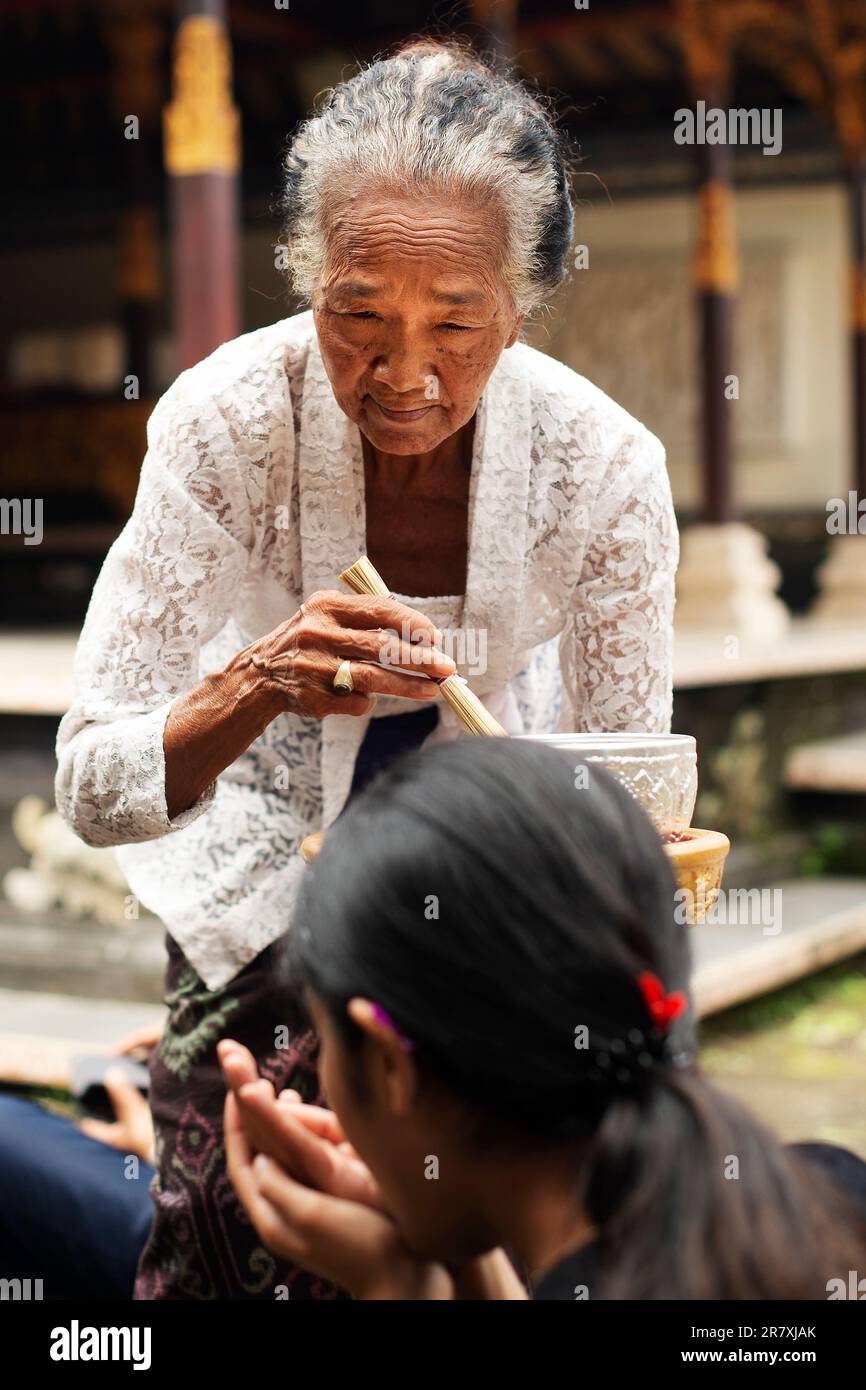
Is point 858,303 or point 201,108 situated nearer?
point 201,108

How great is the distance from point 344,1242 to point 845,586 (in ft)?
27.9

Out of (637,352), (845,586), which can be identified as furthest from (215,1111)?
(637,352)

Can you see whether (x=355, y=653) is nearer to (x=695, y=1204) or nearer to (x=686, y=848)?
(x=686, y=848)

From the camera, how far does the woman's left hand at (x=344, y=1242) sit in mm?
1273

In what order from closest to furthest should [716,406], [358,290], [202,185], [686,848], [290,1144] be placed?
[290,1144] < [686,848] < [358,290] < [202,185] < [716,406]

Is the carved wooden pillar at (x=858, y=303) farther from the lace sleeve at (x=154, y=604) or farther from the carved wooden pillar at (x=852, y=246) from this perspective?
the lace sleeve at (x=154, y=604)

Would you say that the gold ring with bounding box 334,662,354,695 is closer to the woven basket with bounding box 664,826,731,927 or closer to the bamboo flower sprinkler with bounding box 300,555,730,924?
the bamboo flower sprinkler with bounding box 300,555,730,924

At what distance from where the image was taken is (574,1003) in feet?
3.73

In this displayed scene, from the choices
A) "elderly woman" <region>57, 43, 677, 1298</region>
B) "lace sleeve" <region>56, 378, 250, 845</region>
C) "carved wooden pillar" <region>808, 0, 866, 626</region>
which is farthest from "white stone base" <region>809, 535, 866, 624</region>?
"lace sleeve" <region>56, 378, 250, 845</region>

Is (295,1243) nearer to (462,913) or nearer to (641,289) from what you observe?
(462,913)

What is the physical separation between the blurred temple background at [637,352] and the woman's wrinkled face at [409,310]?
2389 mm

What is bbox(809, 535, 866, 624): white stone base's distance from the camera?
30.5 ft
